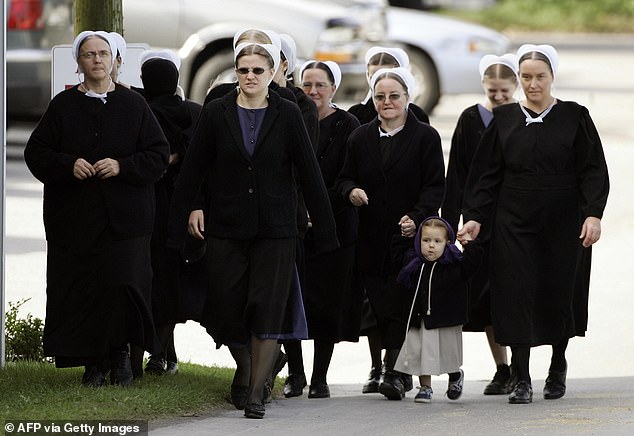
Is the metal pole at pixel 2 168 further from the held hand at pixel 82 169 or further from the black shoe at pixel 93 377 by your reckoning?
the held hand at pixel 82 169

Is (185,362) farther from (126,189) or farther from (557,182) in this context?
(557,182)

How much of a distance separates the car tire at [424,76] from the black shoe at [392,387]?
40.1 feet

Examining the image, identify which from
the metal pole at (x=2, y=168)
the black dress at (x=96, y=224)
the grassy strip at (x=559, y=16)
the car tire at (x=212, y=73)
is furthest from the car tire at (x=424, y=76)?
the grassy strip at (x=559, y=16)

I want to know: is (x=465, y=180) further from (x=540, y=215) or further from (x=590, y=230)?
(x=590, y=230)

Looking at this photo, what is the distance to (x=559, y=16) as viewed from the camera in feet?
142

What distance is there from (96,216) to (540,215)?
7.88 ft

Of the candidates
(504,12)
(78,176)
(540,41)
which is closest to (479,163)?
(78,176)

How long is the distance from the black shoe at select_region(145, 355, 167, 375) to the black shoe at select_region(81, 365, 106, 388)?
1.99ft

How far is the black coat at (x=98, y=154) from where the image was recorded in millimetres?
8227

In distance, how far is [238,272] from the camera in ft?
26.1

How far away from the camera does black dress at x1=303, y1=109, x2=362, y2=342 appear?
357 inches

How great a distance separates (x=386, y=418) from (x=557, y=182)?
69.5 inches

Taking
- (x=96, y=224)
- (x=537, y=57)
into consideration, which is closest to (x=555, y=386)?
(x=537, y=57)

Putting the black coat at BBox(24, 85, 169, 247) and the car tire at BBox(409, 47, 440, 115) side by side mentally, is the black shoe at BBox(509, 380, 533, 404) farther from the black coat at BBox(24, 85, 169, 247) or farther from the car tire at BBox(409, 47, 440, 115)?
the car tire at BBox(409, 47, 440, 115)
